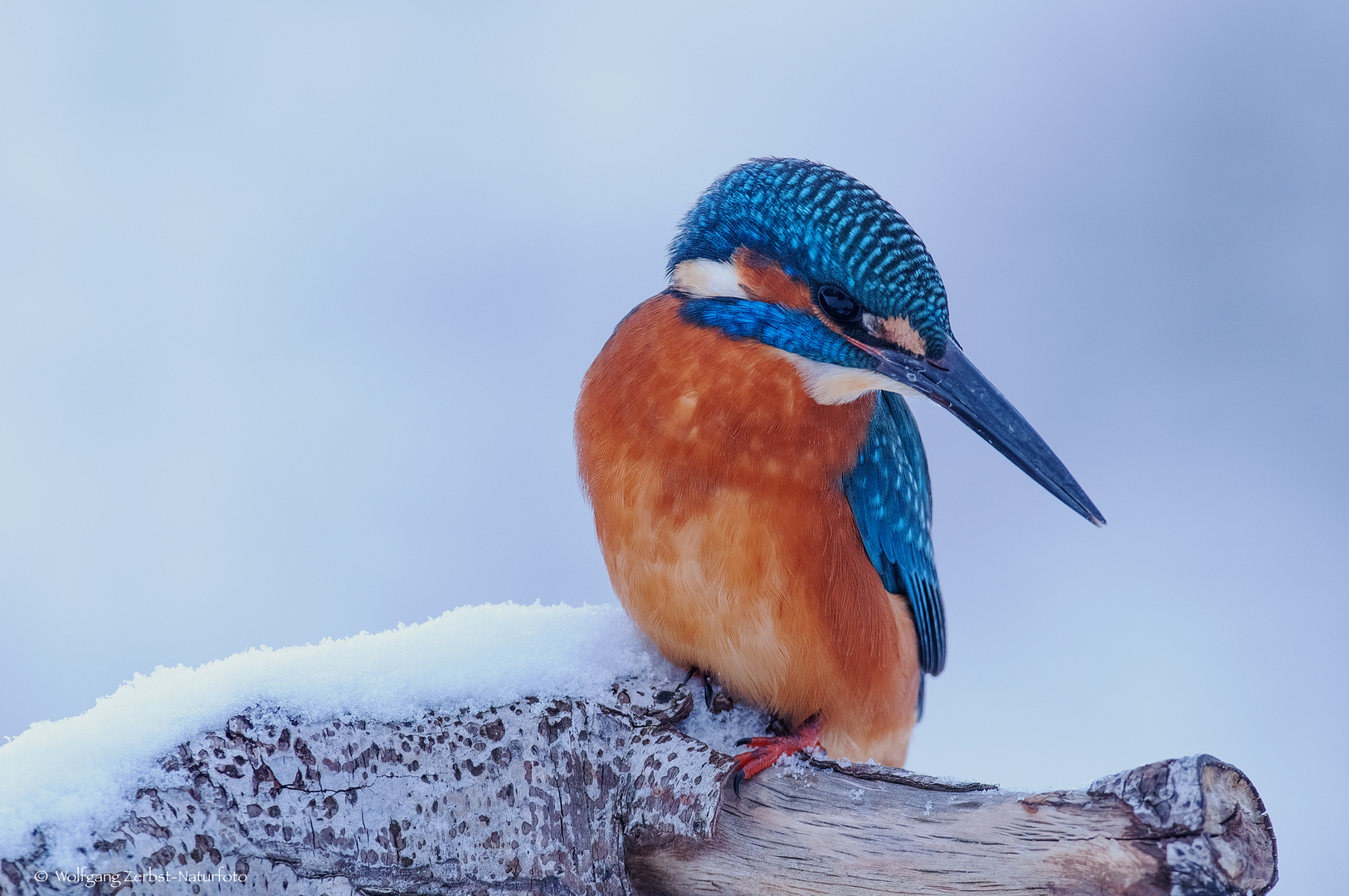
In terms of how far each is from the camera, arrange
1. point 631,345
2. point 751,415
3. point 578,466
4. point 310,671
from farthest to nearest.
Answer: point 578,466, point 631,345, point 751,415, point 310,671

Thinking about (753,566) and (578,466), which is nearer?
(753,566)

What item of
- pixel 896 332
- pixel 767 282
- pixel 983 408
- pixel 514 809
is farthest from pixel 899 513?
pixel 514 809

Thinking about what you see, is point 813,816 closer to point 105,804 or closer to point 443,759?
point 443,759

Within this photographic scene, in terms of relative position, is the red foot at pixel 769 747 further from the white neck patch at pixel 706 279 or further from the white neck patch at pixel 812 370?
the white neck patch at pixel 706 279

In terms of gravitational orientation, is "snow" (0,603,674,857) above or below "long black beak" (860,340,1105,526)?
below

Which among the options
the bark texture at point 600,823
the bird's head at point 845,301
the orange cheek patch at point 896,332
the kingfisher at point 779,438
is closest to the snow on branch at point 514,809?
the bark texture at point 600,823

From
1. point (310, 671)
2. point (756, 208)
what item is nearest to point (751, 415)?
point (756, 208)

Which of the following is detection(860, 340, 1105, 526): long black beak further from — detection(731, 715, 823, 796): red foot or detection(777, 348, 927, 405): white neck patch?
detection(731, 715, 823, 796): red foot

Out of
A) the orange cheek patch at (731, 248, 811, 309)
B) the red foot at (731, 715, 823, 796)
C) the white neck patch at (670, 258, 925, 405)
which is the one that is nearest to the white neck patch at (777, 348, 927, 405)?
the white neck patch at (670, 258, 925, 405)
